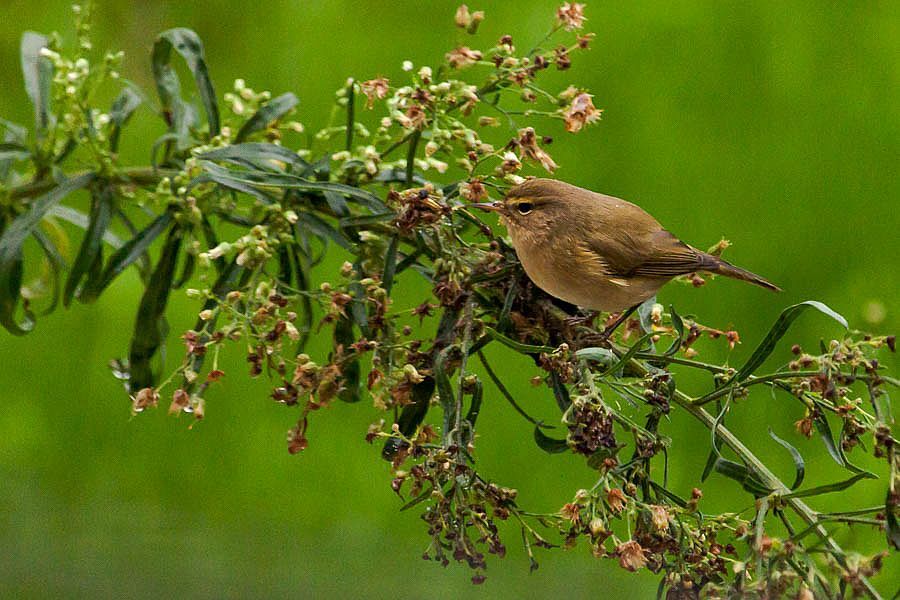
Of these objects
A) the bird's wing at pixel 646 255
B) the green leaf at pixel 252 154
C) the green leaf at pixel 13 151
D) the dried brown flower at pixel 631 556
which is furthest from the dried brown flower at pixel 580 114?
the green leaf at pixel 13 151

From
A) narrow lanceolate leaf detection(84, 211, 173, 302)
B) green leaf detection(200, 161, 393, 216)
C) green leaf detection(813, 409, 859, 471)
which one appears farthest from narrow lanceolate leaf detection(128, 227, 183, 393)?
green leaf detection(813, 409, 859, 471)

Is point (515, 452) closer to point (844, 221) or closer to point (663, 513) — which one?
point (844, 221)

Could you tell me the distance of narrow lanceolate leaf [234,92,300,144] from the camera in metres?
1.06

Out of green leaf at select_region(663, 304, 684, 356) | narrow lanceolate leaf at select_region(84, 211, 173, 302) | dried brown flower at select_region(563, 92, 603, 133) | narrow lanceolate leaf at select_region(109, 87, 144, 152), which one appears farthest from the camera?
narrow lanceolate leaf at select_region(109, 87, 144, 152)

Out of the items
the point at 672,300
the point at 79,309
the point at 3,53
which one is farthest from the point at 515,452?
the point at 3,53

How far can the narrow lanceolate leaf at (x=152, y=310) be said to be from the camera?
3.37ft

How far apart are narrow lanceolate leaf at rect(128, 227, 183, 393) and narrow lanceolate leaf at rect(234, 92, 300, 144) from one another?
0.38ft

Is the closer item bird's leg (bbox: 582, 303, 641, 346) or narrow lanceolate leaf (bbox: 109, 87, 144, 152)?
bird's leg (bbox: 582, 303, 641, 346)

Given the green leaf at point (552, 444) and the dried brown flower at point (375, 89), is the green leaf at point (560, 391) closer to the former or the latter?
the green leaf at point (552, 444)

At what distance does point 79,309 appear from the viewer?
175 cm

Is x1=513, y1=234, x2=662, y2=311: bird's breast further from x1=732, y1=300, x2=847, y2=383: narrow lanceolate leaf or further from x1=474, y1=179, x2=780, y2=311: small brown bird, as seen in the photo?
x1=732, y1=300, x2=847, y2=383: narrow lanceolate leaf

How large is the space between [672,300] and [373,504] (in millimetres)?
552

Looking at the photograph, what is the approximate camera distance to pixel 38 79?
3.78 feet

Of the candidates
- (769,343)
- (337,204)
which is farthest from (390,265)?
(769,343)
